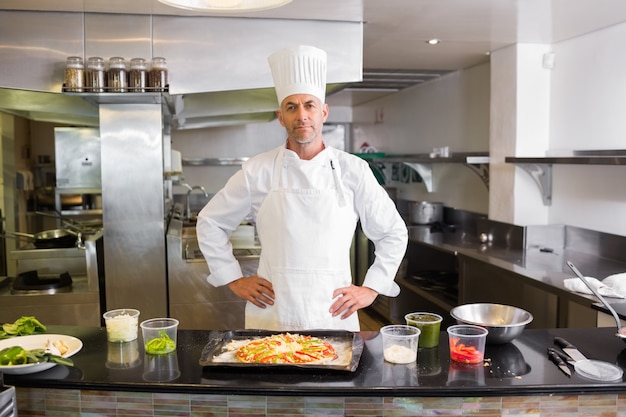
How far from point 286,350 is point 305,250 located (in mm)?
737

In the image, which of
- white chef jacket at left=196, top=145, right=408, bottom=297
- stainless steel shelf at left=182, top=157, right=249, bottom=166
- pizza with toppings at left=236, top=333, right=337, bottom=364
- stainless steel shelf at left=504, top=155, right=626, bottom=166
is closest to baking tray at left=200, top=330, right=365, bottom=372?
pizza with toppings at left=236, top=333, right=337, bottom=364

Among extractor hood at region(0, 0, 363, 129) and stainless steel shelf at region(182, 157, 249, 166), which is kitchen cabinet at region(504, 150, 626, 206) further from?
stainless steel shelf at region(182, 157, 249, 166)

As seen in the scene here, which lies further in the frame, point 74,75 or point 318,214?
point 74,75

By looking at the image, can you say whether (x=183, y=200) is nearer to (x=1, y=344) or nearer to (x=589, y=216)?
(x=589, y=216)

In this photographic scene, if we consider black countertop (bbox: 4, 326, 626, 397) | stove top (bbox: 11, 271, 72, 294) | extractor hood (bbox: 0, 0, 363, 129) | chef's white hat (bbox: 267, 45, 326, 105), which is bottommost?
stove top (bbox: 11, 271, 72, 294)

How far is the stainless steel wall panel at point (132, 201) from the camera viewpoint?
12.5 ft

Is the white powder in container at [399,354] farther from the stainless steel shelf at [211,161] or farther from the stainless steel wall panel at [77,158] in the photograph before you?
the stainless steel shelf at [211,161]

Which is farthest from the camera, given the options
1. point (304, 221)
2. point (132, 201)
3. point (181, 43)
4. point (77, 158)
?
point (77, 158)

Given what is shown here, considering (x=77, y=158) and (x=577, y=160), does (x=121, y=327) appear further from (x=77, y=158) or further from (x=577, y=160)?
(x=77, y=158)

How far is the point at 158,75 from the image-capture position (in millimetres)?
3543

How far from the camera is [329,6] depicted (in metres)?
3.43

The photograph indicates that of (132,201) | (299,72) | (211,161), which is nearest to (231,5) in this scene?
(299,72)

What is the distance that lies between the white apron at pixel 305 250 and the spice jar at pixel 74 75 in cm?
155

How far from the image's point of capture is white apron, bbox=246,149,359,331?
247cm
